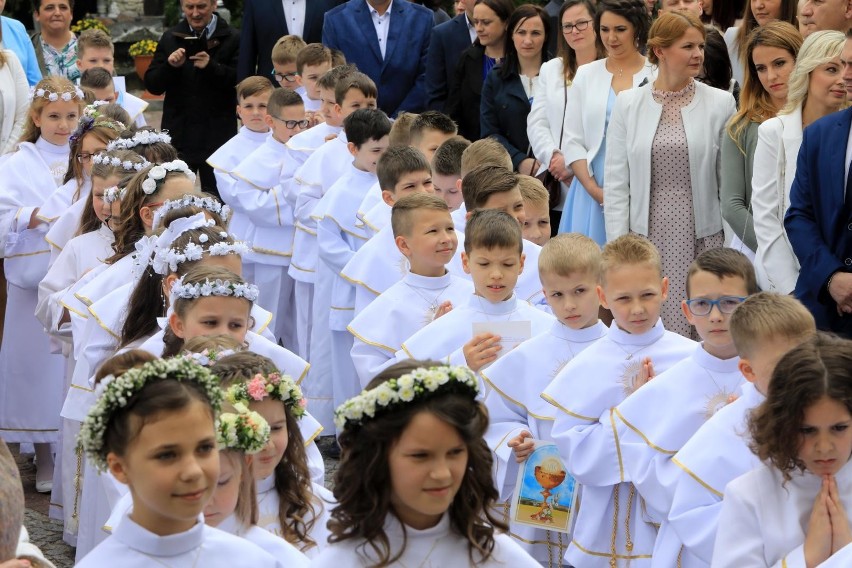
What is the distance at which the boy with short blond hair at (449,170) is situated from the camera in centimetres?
891

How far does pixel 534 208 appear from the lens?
26.8 ft

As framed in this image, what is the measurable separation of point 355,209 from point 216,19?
5518 millimetres

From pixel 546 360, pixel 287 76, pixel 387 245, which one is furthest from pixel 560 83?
pixel 287 76

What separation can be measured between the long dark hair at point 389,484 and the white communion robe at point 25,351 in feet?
17.3

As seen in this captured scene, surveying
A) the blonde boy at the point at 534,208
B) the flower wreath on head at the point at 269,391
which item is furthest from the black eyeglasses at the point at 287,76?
the flower wreath on head at the point at 269,391

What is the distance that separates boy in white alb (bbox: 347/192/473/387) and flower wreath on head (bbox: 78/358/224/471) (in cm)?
309

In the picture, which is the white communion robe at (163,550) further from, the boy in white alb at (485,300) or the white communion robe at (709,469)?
the boy in white alb at (485,300)

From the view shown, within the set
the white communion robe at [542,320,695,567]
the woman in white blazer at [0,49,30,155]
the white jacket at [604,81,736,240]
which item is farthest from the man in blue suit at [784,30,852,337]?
the woman in white blazer at [0,49,30,155]

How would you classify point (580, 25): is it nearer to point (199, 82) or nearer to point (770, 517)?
point (199, 82)

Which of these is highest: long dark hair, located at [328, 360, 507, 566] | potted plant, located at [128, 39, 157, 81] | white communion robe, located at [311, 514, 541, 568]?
long dark hair, located at [328, 360, 507, 566]

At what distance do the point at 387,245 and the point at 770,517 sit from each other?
13.8 ft

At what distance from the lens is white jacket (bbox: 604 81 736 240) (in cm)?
837

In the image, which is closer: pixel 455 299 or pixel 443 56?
pixel 455 299

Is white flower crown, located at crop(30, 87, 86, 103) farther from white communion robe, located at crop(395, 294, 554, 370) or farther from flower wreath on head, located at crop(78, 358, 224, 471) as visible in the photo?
flower wreath on head, located at crop(78, 358, 224, 471)
